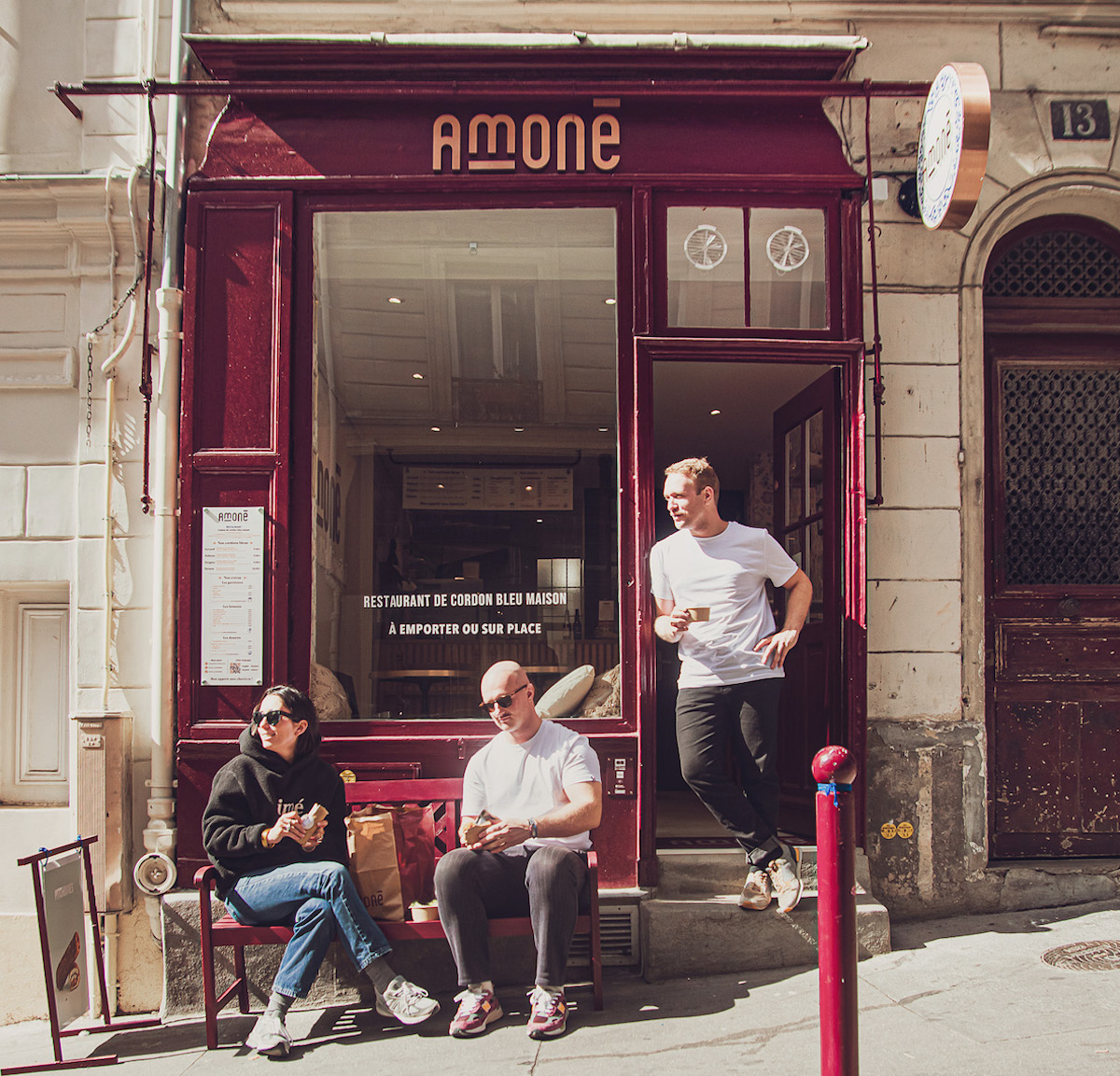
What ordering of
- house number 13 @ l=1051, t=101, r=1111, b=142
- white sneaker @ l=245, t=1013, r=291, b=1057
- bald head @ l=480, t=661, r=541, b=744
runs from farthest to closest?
house number 13 @ l=1051, t=101, r=1111, b=142
bald head @ l=480, t=661, r=541, b=744
white sneaker @ l=245, t=1013, r=291, b=1057

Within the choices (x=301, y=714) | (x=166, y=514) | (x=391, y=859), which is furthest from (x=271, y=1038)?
(x=166, y=514)

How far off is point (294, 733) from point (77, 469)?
6.92ft

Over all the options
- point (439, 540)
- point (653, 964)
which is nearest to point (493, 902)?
point (653, 964)

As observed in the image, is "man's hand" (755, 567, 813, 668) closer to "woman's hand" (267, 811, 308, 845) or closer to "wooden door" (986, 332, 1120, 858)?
"wooden door" (986, 332, 1120, 858)

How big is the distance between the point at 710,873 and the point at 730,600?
1.32 m

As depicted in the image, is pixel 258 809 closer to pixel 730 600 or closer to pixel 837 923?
pixel 730 600

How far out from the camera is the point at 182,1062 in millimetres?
4074

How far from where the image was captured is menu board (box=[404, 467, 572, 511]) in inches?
214

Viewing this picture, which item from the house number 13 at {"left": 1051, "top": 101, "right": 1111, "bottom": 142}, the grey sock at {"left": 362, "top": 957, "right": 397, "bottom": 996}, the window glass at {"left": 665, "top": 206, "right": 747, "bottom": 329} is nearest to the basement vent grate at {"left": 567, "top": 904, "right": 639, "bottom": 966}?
the grey sock at {"left": 362, "top": 957, "right": 397, "bottom": 996}

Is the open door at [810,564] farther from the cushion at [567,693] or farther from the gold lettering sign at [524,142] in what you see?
the gold lettering sign at [524,142]

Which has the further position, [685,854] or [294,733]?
[685,854]

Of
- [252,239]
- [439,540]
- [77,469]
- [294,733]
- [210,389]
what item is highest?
[252,239]

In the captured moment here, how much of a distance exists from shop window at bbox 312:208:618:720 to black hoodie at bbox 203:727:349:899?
2.94 feet

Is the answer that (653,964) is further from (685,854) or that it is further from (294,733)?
(294,733)
